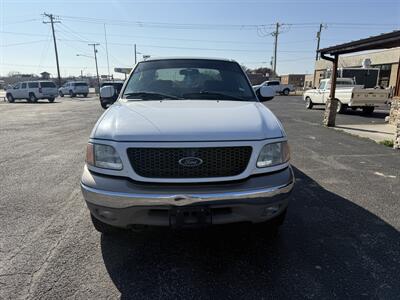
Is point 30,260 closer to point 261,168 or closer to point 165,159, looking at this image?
point 165,159

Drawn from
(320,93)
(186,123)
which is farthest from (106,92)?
(320,93)

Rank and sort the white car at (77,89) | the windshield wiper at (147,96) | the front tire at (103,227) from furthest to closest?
1. the white car at (77,89)
2. the windshield wiper at (147,96)
3. the front tire at (103,227)

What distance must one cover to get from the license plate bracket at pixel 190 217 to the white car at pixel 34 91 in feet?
100

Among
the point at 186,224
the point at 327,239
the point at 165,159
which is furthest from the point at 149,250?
the point at 327,239

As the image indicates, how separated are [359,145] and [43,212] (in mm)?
7801

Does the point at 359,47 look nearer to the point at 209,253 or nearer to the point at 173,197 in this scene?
the point at 209,253

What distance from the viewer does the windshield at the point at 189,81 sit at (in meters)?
3.75

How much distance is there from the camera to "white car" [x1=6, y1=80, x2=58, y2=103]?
28.9 meters

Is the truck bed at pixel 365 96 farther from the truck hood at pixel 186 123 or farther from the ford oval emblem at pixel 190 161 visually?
the ford oval emblem at pixel 190 161

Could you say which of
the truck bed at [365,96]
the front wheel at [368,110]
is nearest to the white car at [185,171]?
the truck bed at [365,96]

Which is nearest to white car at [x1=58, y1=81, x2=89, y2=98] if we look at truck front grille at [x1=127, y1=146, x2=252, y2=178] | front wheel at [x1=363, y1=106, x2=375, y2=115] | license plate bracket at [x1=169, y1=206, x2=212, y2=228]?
front wheel at [x1=363, y1=106, x2=375, y2=115]

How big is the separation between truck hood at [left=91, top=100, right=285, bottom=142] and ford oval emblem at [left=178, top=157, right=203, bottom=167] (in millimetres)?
164

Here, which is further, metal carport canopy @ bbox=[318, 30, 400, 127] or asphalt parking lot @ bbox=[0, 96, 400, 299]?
metal carport canopy @ bbox=[318, 30, 400, 127]

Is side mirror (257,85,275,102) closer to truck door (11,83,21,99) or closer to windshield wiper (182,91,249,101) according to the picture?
windshield wiper (182,91,249,101)
